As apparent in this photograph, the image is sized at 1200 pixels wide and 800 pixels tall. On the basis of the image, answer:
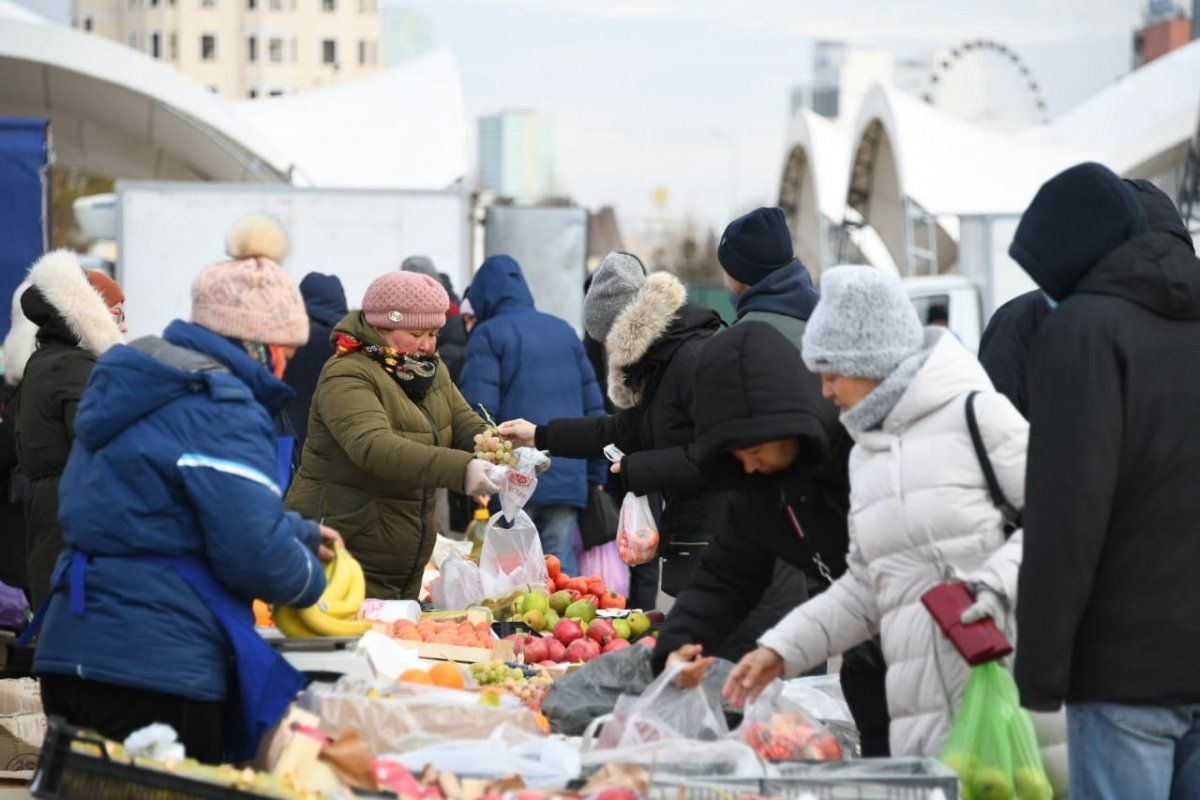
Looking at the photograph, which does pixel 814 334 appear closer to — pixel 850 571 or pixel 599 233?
pixel 850 571

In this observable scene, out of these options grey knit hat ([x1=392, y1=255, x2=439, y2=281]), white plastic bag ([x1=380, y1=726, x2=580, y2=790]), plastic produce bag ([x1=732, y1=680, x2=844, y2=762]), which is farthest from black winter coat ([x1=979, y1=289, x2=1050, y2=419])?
grey knit hat ([x1=392, y1=255, x2=439, y2=281])

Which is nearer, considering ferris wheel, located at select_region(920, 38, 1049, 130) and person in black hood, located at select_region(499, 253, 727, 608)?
person in black hood, located at select_region(499, 253, 727, 608)

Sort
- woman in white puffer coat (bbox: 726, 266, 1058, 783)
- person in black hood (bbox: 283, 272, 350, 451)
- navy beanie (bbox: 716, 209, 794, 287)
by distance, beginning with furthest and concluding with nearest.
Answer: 1. person in black hood (bbox: 283, 272, 350, 451)
2. navy beanie (bbox: 716, 209, 794, 287)
3. woman in white puffer coat (bbox: 726, 266, 1058, 783)

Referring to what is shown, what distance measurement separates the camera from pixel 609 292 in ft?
20.8

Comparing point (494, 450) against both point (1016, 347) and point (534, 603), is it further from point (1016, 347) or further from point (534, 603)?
point (1016, 347)

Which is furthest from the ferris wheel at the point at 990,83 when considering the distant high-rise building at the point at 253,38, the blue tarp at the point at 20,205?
the blue tarp at the point at 20,205

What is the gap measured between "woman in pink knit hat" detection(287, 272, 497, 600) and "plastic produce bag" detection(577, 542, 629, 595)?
6.28 feet

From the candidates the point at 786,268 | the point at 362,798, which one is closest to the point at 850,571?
the point at 362,798

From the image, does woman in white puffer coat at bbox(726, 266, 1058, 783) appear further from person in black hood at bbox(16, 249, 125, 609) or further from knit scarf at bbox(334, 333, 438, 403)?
person in black hood at bbox(16, 249, 125, 609)

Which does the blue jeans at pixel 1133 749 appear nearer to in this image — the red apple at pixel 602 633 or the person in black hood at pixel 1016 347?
the person in black hood at pixel 1016 347

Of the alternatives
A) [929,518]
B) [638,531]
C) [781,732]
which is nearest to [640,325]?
[638,531]

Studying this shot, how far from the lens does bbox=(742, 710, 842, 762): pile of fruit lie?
4.07 meters

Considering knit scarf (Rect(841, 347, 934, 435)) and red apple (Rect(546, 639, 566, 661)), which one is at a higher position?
knit scarf (Rect(841, 347, 934, 435))

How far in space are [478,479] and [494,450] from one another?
35 centimetres
